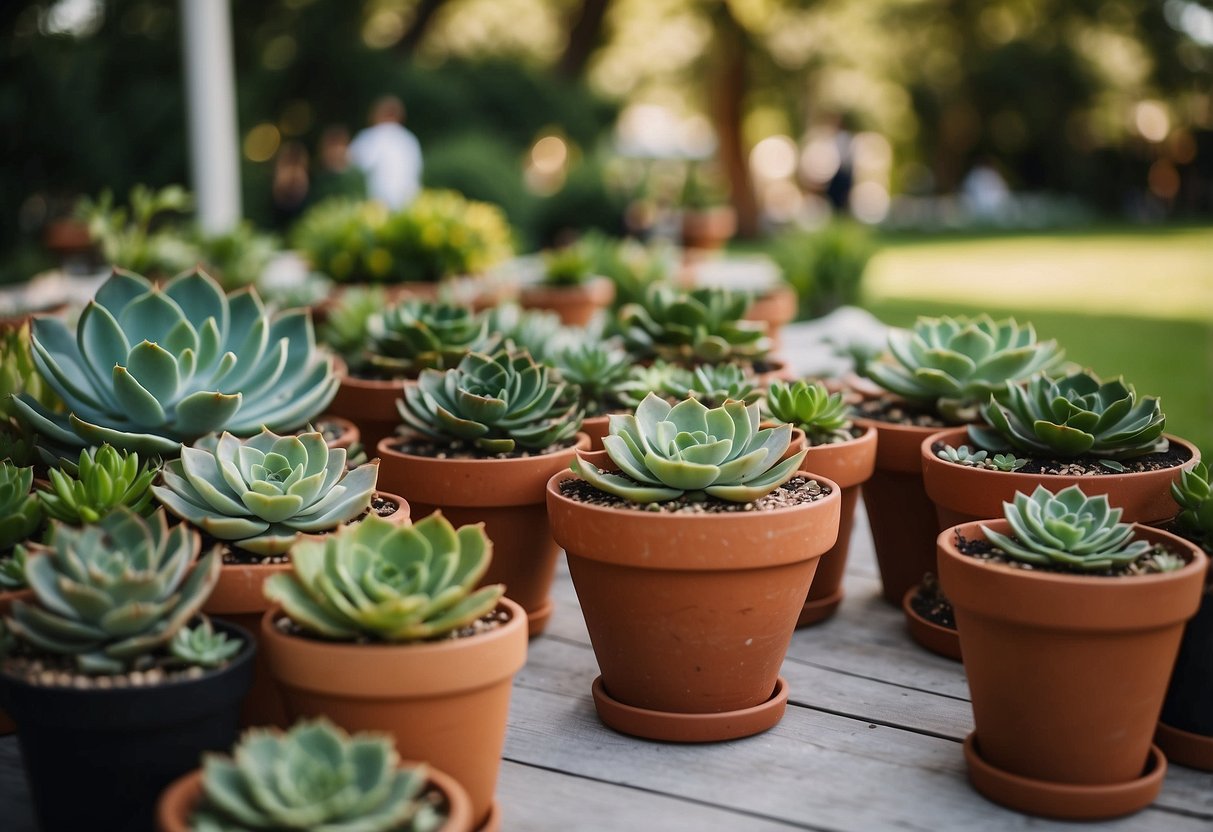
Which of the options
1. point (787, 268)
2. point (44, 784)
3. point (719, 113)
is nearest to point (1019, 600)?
point (44, 784)

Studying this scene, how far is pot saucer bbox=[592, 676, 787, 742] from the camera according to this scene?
6.88 feet

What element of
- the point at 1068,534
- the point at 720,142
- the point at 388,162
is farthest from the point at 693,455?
the point at 720,142

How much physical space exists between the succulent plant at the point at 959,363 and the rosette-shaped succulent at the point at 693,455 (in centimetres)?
73

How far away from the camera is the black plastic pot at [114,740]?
1.59 m

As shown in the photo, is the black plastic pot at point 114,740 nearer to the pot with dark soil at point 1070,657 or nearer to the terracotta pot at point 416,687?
the terracotta pot at point 416,687

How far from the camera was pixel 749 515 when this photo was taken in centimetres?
200

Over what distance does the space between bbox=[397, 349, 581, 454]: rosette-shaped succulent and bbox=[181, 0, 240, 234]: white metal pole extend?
4.24m

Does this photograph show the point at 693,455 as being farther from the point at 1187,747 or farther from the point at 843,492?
the point at 1187,747

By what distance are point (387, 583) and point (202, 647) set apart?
10.8 inches

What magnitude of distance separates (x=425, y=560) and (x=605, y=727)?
0.62 m

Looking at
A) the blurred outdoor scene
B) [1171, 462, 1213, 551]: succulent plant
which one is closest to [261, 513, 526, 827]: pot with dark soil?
[1171, 462, 1213, 551]: succulent plant

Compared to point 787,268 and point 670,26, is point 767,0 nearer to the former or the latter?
point 670,26

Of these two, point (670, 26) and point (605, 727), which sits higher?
point (670, 26)

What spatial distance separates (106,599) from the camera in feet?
5.30
